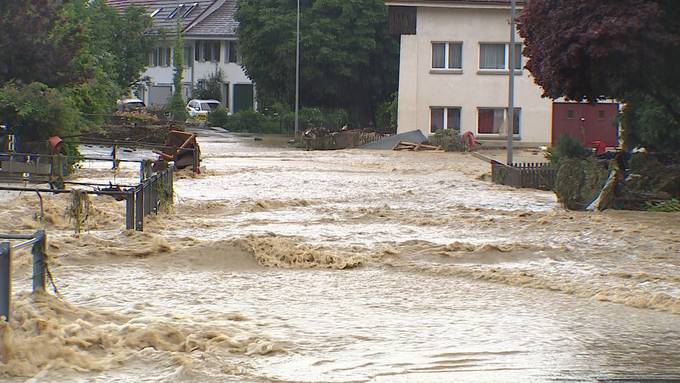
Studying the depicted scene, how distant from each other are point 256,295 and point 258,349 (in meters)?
3.33

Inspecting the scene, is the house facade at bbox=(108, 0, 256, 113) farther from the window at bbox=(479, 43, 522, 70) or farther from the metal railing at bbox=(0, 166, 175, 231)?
the metal railing at bbox=(0, 166, 175, 231)

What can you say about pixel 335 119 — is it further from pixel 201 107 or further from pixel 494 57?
pixel 201 107

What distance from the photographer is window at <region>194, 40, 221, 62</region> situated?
293 ft

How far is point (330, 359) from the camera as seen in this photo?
11.1 meters

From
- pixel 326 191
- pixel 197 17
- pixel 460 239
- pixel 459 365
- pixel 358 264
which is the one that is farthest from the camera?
pixel 197 17

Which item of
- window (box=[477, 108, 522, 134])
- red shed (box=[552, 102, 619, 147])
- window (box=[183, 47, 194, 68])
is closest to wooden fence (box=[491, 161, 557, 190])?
red shed (box=[552, 102, 619, 147])

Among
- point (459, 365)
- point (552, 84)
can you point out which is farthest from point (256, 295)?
point (552, 84)

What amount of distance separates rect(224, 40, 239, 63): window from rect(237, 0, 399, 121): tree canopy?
594 inches

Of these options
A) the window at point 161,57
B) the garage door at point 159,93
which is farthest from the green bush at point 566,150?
the garage door at point 159,93

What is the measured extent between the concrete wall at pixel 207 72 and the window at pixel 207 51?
317 millimetres

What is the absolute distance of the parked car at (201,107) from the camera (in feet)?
257

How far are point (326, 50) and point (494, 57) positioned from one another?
11.7 meters

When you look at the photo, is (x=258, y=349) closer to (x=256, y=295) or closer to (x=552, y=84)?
(x=256, y=295)

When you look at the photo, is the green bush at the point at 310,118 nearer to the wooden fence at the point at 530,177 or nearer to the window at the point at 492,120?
the window at the point at 492,120
